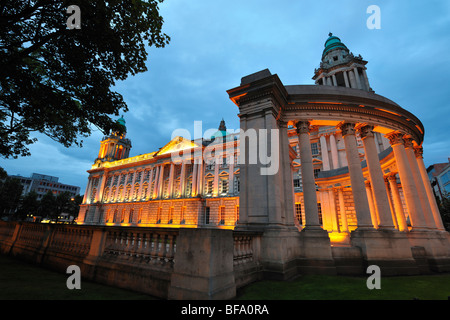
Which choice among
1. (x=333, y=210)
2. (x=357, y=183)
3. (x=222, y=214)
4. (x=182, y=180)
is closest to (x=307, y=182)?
(x=357, y=183)

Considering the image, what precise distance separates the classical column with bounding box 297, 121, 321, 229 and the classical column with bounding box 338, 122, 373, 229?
7.18 ft

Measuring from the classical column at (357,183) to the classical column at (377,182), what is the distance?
2.97 feet

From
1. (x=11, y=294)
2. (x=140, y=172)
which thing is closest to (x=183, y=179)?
(x=140, y=172)

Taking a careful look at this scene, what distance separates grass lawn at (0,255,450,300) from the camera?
16.3ft

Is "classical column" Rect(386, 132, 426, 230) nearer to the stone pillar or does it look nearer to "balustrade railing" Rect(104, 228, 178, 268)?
"balustrade railing" Rect(104, 228, 178, 268)

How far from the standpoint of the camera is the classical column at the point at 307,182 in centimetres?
1010

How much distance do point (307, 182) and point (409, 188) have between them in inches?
275

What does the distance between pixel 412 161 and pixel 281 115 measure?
32.4 feet

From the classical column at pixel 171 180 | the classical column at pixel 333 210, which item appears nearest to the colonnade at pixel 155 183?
the classical column at pixel 171 180

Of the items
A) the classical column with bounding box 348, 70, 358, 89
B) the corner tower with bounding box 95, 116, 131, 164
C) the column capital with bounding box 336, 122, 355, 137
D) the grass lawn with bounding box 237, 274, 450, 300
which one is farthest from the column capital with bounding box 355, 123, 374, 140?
the corner tower with bounding box 95, 116, 131, 164

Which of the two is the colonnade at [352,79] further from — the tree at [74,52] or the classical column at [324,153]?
the tree at [74,52]

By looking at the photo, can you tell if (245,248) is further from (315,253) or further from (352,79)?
(352,79)

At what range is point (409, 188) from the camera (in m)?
12.3
